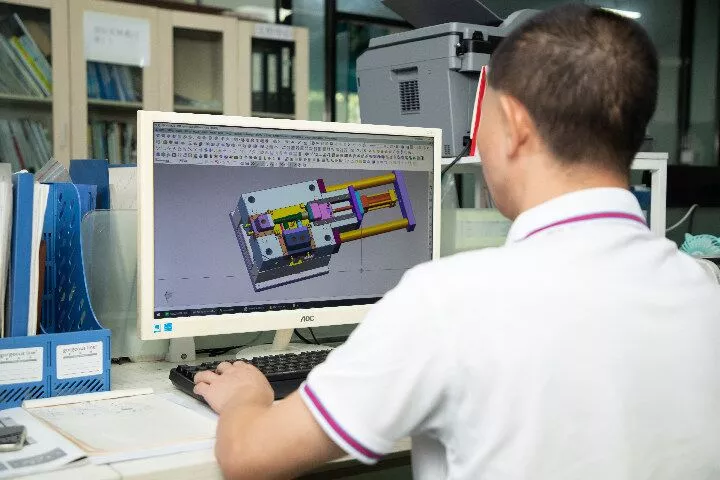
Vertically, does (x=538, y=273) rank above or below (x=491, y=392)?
above

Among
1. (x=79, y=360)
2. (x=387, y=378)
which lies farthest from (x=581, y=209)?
(x=79, y=360)

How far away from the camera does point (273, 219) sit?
4.25 ft

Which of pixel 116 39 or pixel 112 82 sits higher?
pixel 116 39

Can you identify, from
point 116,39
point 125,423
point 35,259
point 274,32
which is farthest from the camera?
point 274,32

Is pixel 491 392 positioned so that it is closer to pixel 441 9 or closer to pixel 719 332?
pixel 719 332

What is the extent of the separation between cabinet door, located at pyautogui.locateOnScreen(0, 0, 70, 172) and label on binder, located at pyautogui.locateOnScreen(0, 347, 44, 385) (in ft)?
7.57

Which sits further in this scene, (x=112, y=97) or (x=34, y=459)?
(x=112, y=97)

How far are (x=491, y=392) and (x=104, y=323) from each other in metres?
0.87

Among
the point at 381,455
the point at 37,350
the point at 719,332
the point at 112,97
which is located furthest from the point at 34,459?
the point at 112,97

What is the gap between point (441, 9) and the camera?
1963mm

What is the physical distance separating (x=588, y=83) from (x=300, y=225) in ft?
2.22

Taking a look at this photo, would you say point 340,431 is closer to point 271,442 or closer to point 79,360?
point 271,442

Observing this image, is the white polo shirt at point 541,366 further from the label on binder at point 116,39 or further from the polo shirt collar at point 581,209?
the label on binder at point 116,39

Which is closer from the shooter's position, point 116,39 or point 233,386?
point 233,386
